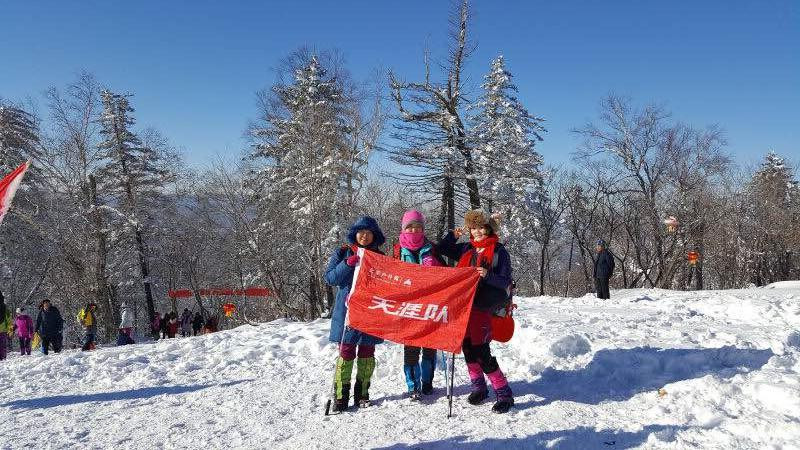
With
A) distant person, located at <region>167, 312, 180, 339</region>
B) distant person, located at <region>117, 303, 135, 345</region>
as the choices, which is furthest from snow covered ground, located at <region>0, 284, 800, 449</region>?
distant person, located at <region>167, 312, 180, 339</region>

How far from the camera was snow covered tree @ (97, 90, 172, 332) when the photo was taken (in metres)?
27.0

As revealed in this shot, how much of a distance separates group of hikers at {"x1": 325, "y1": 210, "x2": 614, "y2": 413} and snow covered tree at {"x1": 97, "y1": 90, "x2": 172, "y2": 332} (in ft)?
81.3

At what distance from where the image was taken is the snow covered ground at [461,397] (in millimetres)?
4270

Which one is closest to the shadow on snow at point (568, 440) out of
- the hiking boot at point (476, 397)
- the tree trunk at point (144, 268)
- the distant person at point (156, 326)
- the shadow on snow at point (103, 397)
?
the hiking boot at point (476, 397)

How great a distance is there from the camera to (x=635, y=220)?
95.0 feet

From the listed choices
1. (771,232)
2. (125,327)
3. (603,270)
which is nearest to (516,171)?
(603,270)

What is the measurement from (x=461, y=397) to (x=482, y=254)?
60.5 inches

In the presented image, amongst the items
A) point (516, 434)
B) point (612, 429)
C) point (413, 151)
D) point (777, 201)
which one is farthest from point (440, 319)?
point (777, 201)

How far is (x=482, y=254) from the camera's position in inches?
202

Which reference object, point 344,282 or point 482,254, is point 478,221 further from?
point 344,282

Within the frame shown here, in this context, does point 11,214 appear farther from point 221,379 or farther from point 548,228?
point 548,228

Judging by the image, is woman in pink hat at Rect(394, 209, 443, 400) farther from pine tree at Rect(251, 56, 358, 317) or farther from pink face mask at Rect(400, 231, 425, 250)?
pine tree at Rect(251, 56, 358, 317)

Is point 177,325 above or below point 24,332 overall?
below

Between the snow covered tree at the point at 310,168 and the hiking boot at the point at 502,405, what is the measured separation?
13021 millimetres
